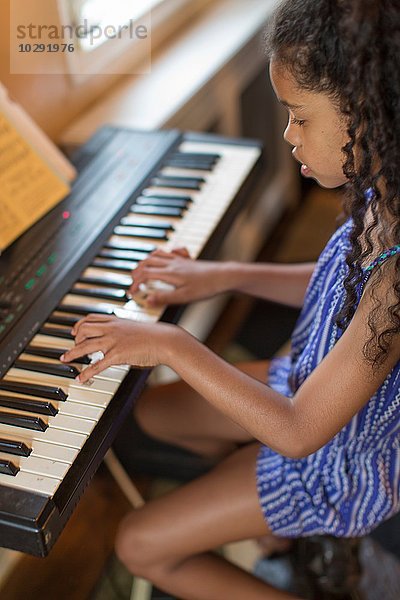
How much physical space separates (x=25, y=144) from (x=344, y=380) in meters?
0.81

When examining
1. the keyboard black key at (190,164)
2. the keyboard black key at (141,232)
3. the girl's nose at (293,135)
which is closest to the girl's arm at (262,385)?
the girl's nose at (293,135)

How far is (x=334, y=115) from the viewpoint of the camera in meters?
1.01

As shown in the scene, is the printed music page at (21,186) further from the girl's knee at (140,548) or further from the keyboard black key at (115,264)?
the girl's knee at (140,548)

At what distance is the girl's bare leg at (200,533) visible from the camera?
128cm

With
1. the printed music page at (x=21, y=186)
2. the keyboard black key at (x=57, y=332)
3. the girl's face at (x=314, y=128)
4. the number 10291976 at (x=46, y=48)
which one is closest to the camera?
the girl's face at (x=314, y=128)

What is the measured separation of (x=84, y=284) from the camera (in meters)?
1.37

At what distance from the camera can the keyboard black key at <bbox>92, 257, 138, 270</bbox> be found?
140 centimetres

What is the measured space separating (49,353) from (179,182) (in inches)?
23.3

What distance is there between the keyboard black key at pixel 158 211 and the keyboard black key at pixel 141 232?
59 millimetres

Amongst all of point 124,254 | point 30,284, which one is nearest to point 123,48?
point 124,254

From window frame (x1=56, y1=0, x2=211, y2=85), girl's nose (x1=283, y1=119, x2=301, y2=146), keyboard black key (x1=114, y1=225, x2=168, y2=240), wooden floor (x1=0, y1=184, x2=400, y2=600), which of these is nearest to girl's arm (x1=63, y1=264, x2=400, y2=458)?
girl's nose (x1=283, y1=119, x2=301, y2=146)

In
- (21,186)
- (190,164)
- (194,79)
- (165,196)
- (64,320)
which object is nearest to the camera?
(64,320)

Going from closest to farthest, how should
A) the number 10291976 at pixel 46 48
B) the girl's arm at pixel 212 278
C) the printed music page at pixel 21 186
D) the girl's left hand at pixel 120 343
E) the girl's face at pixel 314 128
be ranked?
the girl's face at pixel 314 128 → the girl's left hand at pixel 120 343 → the girl's arm at pixel 212 278 → the printed music page at pixel 21 186 → the number 10291976 at pixel 46 48

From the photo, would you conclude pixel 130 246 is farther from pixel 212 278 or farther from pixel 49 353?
pixel 49 353
